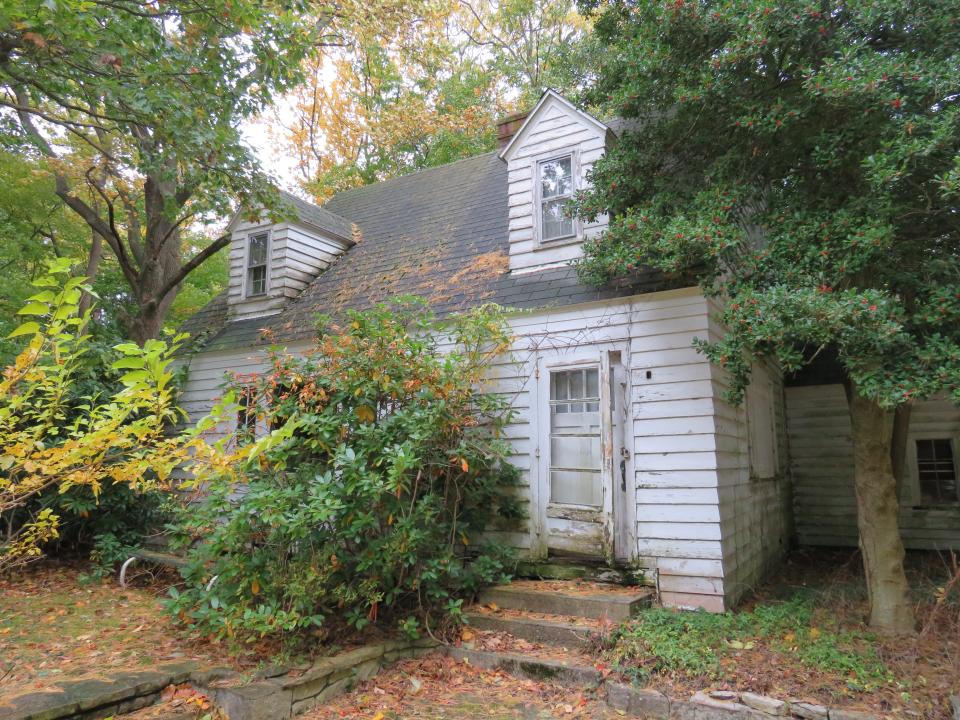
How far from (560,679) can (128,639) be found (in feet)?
13.2

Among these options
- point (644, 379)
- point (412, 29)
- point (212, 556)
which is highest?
point (412, 29)

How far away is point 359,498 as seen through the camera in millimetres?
5703

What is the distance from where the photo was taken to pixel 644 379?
6836 mm

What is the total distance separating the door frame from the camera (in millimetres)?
6734

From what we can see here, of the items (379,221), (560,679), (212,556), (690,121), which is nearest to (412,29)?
(379,221)

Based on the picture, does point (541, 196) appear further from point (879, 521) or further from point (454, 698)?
point (454, 698)

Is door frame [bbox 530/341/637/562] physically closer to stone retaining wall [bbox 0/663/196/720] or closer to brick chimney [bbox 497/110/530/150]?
stone retaining wall [bbox 0/663/196/720]

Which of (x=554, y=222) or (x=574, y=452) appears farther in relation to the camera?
(x=554, y=222)

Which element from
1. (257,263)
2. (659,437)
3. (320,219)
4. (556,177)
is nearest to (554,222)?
(556,177)

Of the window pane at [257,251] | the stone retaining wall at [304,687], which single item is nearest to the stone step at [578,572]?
the stone retaining wall at [304,687]

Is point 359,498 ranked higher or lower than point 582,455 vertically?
lower

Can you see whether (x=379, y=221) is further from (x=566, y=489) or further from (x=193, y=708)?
(x=193, y=708)

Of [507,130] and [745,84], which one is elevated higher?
[507,130]

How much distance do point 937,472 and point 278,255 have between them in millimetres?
12261
